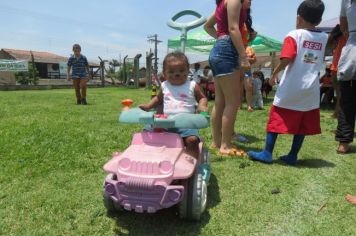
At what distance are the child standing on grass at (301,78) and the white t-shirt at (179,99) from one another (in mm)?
1030

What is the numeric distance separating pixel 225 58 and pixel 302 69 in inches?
29.8

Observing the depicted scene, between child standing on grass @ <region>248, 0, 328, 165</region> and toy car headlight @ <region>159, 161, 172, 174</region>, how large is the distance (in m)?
1.80

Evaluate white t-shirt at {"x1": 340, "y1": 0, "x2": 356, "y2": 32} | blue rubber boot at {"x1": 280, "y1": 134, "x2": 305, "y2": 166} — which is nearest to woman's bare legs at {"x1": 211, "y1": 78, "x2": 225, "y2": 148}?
blue rubber boot at {"x1": 280, "y1": 134, "x2": 305, "y2": 166}

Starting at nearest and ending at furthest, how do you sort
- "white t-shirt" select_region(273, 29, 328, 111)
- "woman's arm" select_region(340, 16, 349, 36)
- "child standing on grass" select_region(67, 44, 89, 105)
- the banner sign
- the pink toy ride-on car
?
the pink toy ride-on car → "white t-shirt" select_region(273, 29, 328, 111) → "woman's arm" select_region(340, 16, 349, 36) → "child standing on grass" select_region(67, 44, 89, 105) → the banner sign

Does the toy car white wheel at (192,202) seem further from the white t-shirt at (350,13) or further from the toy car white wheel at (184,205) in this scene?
the white t-shirt at (350,13)

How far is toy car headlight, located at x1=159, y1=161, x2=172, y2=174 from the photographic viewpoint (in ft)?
7.68

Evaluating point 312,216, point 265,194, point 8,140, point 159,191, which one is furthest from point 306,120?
point 8,140

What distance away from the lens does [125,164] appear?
240cm

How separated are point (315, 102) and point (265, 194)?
1.27m

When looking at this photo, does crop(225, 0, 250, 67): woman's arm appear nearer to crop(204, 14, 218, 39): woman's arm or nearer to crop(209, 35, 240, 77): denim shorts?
crop(209, 35, 240, 77): denim shorts

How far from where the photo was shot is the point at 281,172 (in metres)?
3.62

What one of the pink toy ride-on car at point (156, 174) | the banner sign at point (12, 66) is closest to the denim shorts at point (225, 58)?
the pink toy ride-on car at point (156, 174)

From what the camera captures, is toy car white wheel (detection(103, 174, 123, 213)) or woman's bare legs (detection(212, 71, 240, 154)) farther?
woman's bare legs (detection(212, 71, 240, 154))

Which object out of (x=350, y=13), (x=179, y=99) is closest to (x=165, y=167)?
(x=179, y=99)
